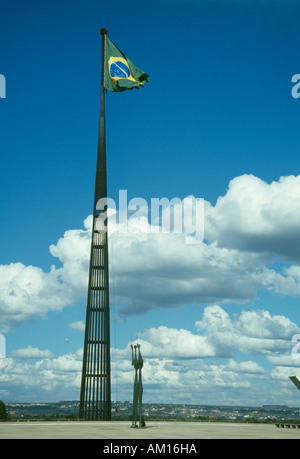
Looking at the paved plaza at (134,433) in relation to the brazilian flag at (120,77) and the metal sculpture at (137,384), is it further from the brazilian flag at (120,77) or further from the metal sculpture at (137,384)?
the brazilian flag at (120,77)

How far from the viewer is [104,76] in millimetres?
50094

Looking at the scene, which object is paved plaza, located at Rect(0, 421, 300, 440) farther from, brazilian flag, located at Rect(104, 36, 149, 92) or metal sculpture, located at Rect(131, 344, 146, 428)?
brazilian flag, located at Rect(104, 36, 149, 92)

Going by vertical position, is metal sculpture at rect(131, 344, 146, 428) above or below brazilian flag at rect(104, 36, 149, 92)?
below

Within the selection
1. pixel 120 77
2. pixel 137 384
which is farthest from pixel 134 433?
pixel 120 77

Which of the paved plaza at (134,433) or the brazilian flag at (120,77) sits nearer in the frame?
the paved plaza at (134,433)

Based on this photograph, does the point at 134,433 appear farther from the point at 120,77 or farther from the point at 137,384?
the point at 120,77

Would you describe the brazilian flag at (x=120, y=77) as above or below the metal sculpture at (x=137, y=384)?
above

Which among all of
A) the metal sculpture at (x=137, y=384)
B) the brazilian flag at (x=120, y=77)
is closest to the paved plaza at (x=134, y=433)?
the metal sculpture at (x=137, y=384)

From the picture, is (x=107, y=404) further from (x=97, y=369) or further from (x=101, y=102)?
(x=101, y=102)

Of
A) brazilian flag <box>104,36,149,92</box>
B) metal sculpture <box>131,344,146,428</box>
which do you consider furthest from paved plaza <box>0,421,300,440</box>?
brazilian flag <box>104,36,149,92</box>

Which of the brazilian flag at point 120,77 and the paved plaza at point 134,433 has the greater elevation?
the brazilian flag at point 120,77
